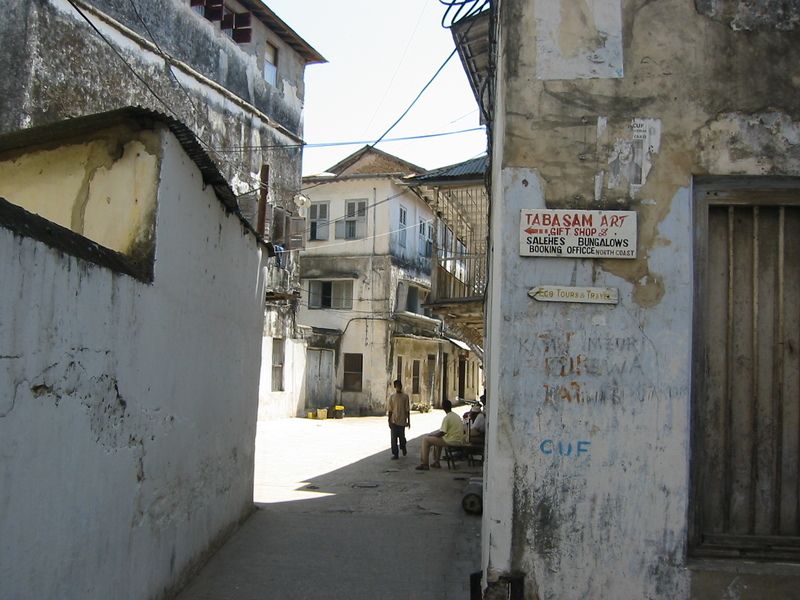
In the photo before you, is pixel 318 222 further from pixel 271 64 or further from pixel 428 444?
pixel 428 444

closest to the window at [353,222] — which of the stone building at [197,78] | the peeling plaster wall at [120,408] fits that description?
the stone building at [197,78]

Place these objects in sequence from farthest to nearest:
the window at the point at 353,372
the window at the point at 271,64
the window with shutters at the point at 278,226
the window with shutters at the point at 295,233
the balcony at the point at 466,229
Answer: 1. the window at the point at 353,372
2. the window at the point at 271,64
3. the window with shutters at the point at 295,233
4. the window with shutters at the point at 278,226
5. the balcony at the point at 466,229

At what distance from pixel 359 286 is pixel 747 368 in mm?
26287

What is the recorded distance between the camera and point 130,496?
4660 millimetres

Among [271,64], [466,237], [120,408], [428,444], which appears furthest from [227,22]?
[120,408]

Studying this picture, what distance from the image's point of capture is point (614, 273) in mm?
4492

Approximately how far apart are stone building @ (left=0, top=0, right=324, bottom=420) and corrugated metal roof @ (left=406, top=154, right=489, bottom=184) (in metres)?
3.64

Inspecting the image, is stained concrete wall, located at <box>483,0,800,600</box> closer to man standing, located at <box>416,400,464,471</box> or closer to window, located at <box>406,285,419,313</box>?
man standing, located at <box>416,400,464,471</box>

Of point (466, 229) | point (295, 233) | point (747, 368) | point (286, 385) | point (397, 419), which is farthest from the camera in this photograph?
point (286, 385)

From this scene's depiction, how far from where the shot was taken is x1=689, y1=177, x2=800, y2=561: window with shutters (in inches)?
178

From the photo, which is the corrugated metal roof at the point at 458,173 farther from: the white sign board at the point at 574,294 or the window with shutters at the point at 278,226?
the white sign board at the point at 574,294

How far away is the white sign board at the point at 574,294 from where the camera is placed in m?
4.46

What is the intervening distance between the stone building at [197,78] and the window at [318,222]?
435 cm

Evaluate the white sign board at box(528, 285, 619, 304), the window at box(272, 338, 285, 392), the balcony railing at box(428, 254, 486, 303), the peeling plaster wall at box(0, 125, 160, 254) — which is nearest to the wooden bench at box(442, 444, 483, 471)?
the balcony railing at box(428, 254, 486, 303)
